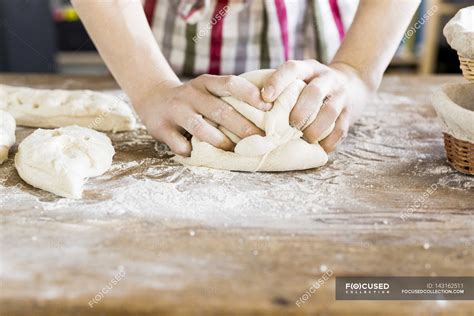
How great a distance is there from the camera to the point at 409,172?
1.25m

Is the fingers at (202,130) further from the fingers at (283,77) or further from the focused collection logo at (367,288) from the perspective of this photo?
the focused collection logo at (367,288)

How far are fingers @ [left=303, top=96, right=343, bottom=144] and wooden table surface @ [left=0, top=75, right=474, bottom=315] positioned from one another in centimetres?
7

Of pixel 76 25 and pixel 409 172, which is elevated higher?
pixel 409 172

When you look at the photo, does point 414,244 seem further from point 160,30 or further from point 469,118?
point 160,30

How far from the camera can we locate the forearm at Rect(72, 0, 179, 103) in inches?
53.4

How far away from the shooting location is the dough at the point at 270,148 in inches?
48.3

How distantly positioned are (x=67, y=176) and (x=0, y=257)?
9.8 inches

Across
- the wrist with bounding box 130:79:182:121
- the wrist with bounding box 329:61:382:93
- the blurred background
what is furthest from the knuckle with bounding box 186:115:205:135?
the blurred background

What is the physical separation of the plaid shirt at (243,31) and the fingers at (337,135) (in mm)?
510

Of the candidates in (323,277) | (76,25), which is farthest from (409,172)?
(76,25)

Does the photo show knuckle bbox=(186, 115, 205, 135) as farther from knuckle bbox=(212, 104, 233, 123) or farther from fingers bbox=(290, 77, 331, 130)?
fingers bbox=(290, 77, 331, 130)
